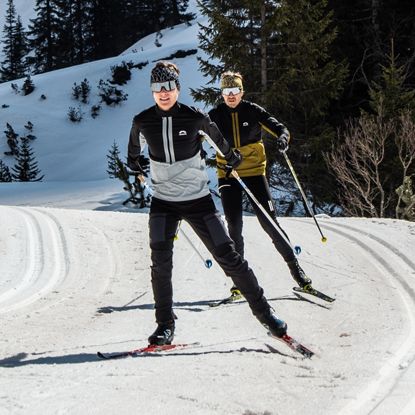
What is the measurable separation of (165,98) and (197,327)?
2026 millimetres

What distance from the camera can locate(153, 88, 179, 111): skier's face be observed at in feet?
13.6

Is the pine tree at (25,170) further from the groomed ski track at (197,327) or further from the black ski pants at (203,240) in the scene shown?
the black ski pants at (203,240)

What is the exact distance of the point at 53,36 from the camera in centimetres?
6506

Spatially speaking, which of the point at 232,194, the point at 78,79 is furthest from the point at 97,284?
the point at 78,79

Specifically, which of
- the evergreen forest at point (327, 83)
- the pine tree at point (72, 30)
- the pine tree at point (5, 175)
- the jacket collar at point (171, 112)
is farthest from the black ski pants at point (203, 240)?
the pine tree at point (72, 30)

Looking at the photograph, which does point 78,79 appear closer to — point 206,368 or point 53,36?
point 53,36

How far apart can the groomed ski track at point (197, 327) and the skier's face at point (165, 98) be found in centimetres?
183

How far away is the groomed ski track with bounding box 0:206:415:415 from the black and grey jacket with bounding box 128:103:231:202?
1.22m

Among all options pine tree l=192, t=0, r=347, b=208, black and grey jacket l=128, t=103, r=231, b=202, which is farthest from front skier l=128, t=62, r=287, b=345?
pine tree l=192, t=0, r=347, b=208

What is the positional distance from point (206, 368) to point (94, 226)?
6311mm

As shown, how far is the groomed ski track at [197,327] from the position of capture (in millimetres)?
3064

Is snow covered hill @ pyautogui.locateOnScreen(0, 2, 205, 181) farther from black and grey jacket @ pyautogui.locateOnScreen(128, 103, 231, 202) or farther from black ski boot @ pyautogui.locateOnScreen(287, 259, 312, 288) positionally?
black and grey jacket @ pyautogui.locateOnScreen(128, 103, 231, 202)

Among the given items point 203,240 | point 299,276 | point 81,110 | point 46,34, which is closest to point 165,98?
point 203,240

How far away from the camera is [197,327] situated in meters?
Result: 4.90
